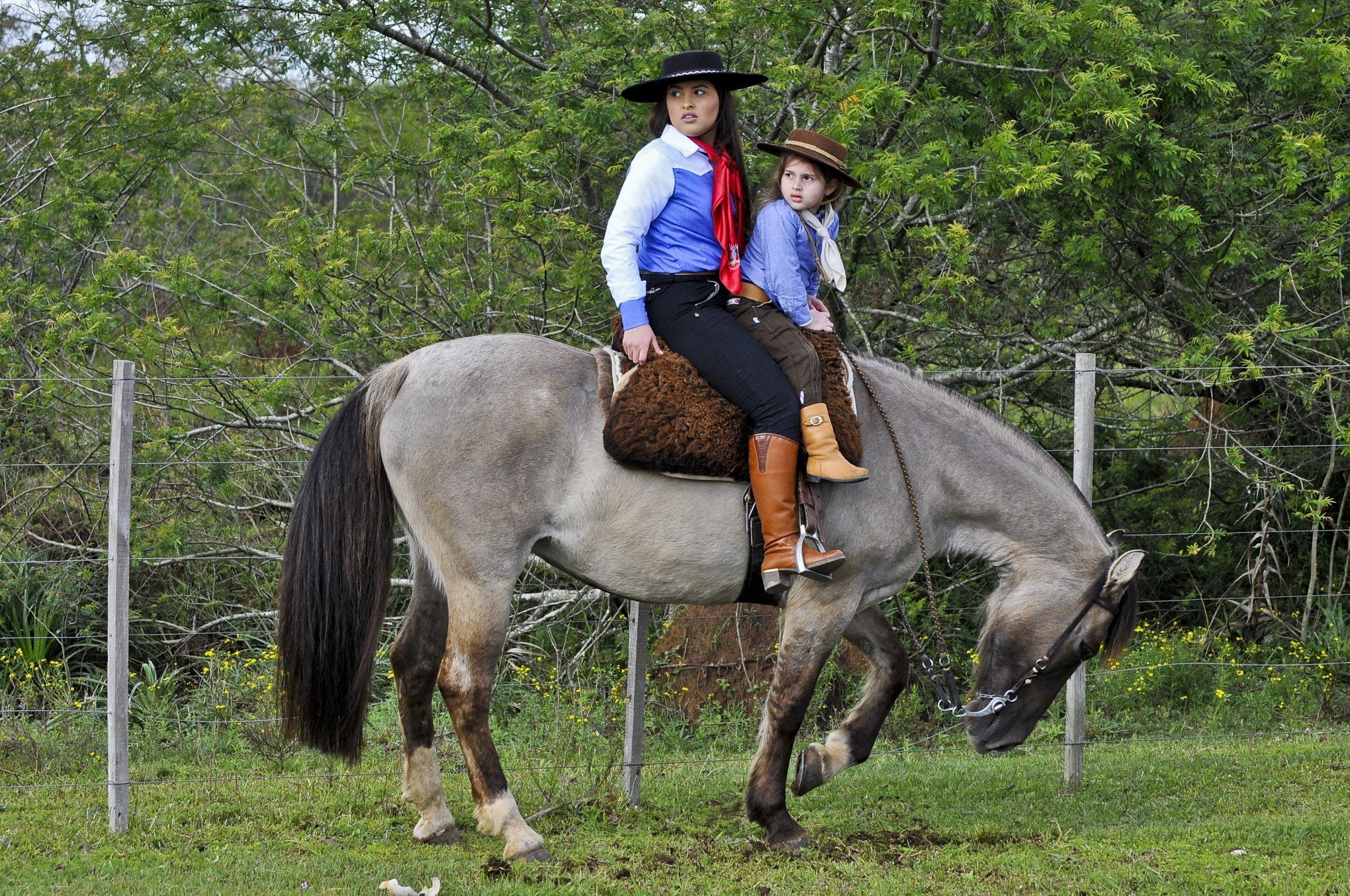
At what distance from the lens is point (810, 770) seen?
4.64 m

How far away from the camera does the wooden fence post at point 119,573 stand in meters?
4.75

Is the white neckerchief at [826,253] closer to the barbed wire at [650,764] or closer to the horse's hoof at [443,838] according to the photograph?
the barbed wire at [650,764]

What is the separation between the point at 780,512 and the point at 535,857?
152 cm

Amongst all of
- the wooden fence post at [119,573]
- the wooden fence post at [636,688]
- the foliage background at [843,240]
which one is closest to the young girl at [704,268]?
the wooden fence post at [636,688]

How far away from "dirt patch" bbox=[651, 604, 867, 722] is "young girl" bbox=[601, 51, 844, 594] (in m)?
2.58

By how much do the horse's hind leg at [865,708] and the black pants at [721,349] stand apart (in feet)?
3.69

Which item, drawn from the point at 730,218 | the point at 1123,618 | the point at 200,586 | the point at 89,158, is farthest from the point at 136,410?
the point at 1123,618

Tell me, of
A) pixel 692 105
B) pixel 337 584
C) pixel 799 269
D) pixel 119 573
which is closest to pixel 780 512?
pixel 799 269

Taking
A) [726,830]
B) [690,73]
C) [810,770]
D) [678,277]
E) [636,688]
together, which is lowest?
[726,830]

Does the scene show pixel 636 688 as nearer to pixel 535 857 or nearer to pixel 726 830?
pixel 726 830

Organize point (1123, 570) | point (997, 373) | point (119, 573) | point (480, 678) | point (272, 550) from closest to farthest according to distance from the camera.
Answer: point (480, 678), point (1123, 570), point (119, 573), point (997, 373), point (272, 550)

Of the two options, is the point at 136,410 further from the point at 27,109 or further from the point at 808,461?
the point at 808,461

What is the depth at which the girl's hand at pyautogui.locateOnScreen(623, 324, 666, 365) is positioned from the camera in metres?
4.34

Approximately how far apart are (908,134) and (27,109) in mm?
7150
